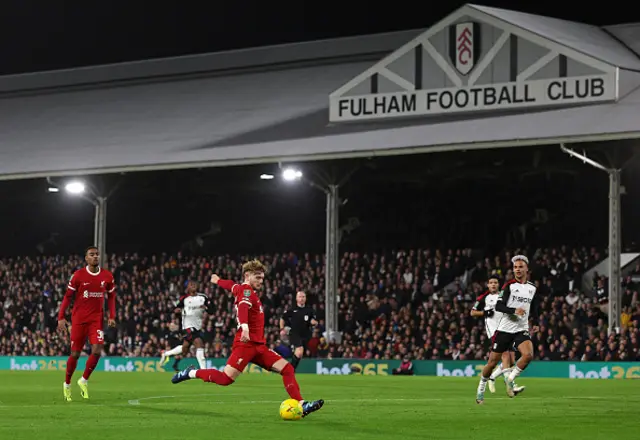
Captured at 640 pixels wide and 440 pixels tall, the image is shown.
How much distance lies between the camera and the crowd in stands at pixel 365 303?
114 feet

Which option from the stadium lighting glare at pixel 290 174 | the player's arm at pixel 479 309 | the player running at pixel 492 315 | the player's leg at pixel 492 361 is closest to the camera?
the player's leg at pixel 492 361

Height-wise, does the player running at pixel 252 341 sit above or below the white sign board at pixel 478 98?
below

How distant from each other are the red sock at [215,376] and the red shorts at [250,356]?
289mm

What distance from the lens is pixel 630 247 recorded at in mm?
39625

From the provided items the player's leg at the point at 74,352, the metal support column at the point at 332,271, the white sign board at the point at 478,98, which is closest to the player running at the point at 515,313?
the player's leg at the point at 74,352

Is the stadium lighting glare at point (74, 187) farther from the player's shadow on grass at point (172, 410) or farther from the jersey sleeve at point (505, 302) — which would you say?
the jersey sleeve at point (505, 302)

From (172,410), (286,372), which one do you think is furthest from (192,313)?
(286,372)

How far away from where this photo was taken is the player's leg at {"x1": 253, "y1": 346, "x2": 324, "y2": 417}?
1549 centimetres

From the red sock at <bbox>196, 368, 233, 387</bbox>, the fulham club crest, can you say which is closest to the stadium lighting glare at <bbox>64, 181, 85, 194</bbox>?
the fulham club crest

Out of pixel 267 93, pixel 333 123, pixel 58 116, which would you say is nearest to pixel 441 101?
pixel 333 123

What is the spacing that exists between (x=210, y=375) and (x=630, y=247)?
2568cm

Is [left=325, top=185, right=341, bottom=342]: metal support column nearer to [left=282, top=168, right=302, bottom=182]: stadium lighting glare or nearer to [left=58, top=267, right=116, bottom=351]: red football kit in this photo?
[left=282, top=168, right=302, bottom=182]: stadium lighting glare

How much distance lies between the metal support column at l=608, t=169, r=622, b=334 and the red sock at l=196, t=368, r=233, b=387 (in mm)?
19152

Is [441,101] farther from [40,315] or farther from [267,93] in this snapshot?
[40,315]
